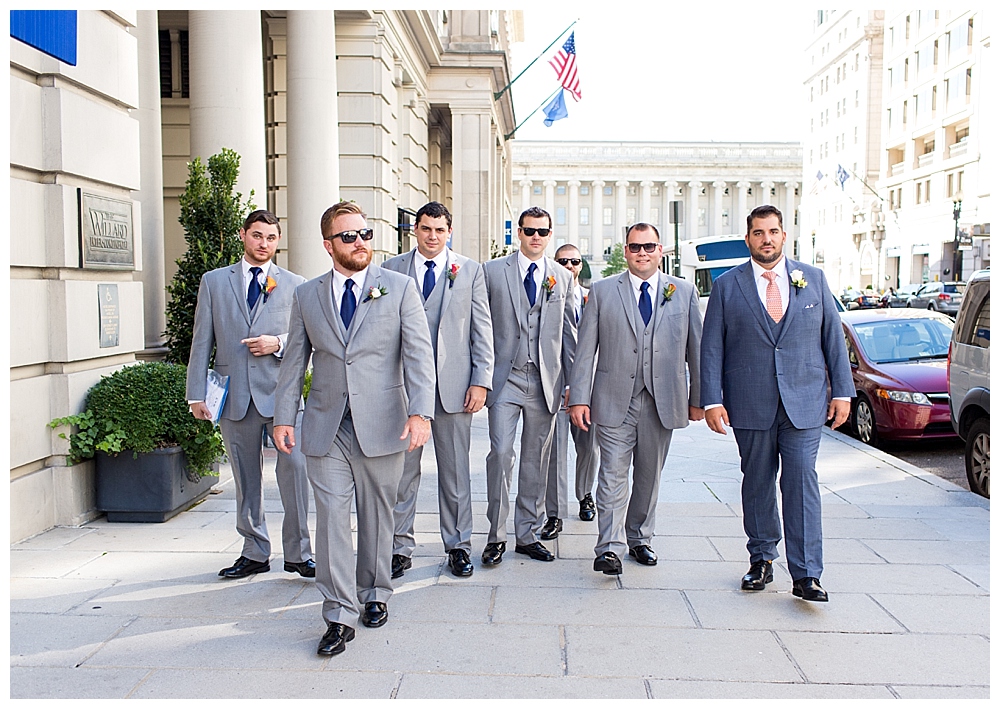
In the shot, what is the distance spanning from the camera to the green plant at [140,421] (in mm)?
6789

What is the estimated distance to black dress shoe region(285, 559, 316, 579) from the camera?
5664 mm

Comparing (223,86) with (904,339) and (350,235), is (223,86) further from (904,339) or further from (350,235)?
(904,339)

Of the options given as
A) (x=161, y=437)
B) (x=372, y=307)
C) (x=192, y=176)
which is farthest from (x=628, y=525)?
(x=192, y=176)

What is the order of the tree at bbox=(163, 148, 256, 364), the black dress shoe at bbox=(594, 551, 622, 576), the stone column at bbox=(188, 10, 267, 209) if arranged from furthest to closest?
the stone column at bbox=(188, 10, 267, 209) < the tree at bbox=(163, 148, 256, 364) < the black dress shoe at bbox=(594, 551, 622, 576)

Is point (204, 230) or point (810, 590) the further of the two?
point (204, 230)

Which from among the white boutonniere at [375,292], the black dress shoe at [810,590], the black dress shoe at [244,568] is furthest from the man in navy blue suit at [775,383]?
the black dress shoe at [244,568]

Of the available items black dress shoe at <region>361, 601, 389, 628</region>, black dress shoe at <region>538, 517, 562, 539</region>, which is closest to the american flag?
black dress shoe at <region>538, 517, 562, 539</region>

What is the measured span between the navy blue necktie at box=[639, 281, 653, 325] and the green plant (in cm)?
343

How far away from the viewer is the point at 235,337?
577 cm

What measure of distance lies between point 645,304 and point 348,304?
210 cm

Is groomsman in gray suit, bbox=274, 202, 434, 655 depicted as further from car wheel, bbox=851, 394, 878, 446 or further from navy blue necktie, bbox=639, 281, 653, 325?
car wheel, bbox=851, 394, 878, 446

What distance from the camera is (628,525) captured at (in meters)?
6.13

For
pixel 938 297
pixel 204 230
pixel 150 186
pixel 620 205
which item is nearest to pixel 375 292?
pixel 204 230
